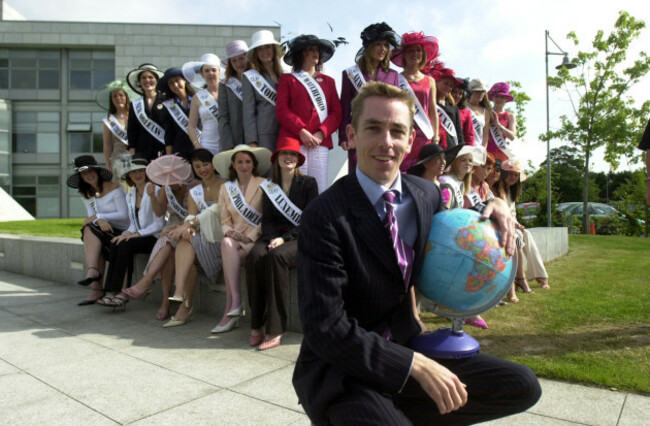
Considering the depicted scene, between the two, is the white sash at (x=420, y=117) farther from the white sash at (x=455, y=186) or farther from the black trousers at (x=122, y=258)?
the black trousers at (x=122, y=258)

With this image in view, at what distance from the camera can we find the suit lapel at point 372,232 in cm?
183

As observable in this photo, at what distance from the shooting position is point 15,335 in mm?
4863

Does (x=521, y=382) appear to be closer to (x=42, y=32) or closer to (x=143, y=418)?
(x=143, y=418)

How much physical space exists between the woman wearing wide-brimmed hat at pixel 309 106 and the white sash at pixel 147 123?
2.18m

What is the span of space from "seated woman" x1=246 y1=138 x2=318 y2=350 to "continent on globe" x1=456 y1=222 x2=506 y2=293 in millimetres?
2257

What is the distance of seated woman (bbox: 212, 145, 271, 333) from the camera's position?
4797mm

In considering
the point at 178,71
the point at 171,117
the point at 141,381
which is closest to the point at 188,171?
the point at 171,117

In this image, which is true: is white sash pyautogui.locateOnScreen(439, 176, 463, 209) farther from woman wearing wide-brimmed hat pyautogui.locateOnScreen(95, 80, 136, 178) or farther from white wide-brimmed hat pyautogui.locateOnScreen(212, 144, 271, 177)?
woman wearing wide-brimmed hat pyautogui.locateOnScreen(95, 80, 136, 178)

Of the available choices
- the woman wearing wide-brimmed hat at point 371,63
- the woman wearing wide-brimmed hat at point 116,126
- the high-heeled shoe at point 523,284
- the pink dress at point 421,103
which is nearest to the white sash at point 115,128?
the woman wearing wide-brimmed hat at point 116,126

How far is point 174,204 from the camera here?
5.97 meters

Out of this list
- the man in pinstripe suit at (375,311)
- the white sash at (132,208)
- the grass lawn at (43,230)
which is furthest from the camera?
the grass lawn at (43,230)

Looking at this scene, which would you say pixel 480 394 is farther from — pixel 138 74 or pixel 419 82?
pixel 138 74

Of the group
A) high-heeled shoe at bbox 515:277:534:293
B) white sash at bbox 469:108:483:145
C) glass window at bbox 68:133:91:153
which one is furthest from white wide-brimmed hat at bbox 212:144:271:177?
glass window at bbox 68:133:91:153

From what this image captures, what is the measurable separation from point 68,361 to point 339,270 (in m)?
3.17
